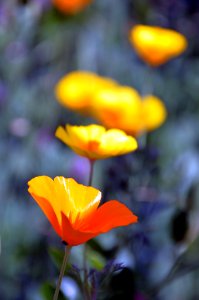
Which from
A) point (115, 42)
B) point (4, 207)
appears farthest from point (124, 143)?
point (115, 42)

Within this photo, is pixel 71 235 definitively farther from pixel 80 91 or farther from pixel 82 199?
pixel 80 91

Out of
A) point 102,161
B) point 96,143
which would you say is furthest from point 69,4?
point 96,143

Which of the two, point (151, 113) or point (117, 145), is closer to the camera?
point (117, 145)

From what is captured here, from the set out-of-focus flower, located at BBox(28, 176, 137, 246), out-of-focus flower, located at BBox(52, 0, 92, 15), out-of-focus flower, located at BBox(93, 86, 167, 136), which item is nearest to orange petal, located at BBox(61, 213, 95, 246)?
out-of-focus flower, located at BBox(28, 176, 137, 246)

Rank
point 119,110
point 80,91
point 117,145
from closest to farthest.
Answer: point 117,145 → point 119,110 → point 80,91

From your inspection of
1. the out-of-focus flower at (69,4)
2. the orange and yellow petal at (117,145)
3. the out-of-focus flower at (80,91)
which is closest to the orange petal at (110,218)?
the orange and yellow petal at (117,145)

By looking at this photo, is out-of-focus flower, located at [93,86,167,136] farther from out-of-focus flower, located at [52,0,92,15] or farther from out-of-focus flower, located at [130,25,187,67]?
out-of-focus flower, located at [52,0,92,15]
